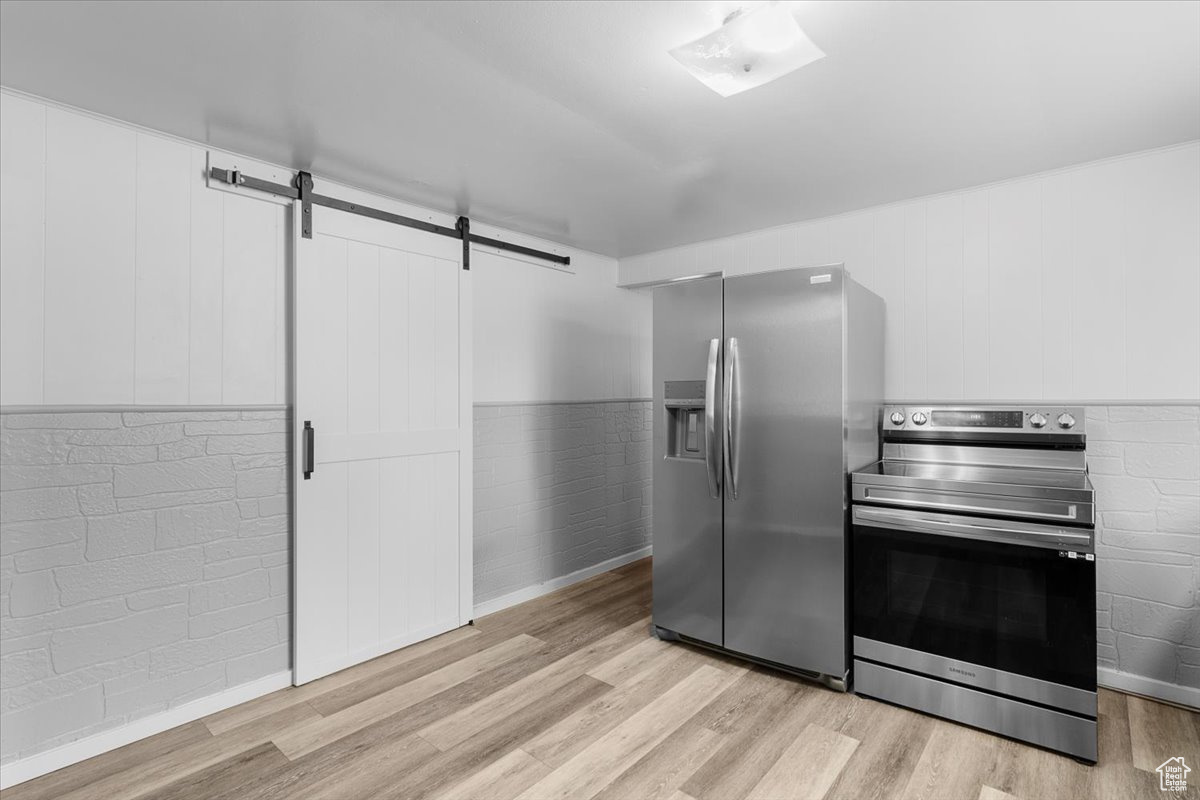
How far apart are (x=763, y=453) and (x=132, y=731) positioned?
2.76 metres

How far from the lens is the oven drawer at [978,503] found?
2.13 meters

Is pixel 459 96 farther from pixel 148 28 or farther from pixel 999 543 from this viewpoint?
pixel 999 543

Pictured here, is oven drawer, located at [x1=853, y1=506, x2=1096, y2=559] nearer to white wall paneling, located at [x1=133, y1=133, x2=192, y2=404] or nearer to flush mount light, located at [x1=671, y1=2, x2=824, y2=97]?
flush mount light, located at [x1=671, y1=2, x2=824, y2=97]

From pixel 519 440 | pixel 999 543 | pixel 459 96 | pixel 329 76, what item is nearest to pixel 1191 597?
pixel 999 543

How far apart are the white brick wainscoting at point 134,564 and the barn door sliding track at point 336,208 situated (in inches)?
37.9

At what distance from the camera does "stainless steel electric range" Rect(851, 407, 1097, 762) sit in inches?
83.4

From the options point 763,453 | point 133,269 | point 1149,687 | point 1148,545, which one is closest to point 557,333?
point 763,453

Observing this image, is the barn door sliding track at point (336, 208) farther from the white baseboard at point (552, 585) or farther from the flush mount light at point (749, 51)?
the white baseboard at point (552, 585)

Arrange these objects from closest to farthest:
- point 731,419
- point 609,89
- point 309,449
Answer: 1. point 609,89
2. point 309,449
3. point 731,419

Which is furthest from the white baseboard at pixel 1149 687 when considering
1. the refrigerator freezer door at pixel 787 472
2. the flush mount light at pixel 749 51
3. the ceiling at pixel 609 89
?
the flush mount light at pixel 749 51

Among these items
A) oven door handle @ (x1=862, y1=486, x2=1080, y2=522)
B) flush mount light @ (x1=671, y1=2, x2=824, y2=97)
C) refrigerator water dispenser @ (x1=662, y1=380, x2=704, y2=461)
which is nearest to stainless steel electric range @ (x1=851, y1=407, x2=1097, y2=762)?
oven door handle @ (x1=862, y1=486, x2=1080, y2=522)

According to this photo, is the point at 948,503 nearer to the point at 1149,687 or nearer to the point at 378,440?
the point at 1149,687

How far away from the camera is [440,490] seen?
3.24m

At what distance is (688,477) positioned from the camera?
3000 millimetres
